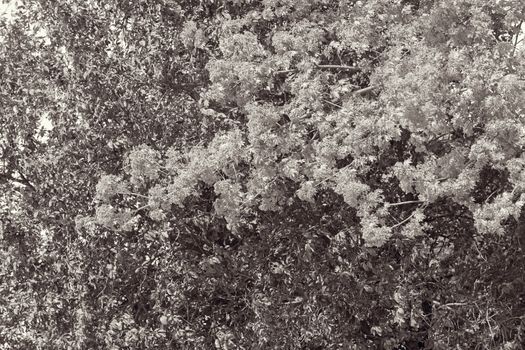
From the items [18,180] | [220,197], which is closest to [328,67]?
[220,197]

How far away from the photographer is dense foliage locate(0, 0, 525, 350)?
1158 cm

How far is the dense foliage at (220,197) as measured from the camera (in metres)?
11.6

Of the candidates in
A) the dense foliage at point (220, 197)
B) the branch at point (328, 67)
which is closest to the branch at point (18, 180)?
the dense foliage at point (220, 197)

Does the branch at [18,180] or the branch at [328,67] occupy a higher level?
the branch at [328,67]

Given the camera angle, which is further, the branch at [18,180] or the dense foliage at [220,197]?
the branch at [18,180]

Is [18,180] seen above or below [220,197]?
above

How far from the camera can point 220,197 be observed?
11508mm

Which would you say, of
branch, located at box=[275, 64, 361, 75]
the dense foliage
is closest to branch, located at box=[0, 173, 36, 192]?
the dense foliage

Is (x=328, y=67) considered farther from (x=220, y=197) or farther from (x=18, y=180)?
(x=18, y=180)

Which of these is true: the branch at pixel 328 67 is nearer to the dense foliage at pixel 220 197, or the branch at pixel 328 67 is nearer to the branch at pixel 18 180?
the dense foliage at pixel 220 197

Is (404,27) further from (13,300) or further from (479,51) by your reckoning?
(13,300)

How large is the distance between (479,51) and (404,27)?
1.11 meters

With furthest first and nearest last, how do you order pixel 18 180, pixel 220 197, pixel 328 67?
pixel 18 180 → pixel 328 67 → pixel 220 197

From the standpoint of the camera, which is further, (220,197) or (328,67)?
(328,67)
